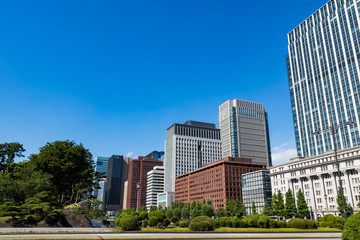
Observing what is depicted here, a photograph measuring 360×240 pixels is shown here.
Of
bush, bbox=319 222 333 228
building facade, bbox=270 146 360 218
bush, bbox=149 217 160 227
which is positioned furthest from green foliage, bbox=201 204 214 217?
bush, bbox=319 222 333 228

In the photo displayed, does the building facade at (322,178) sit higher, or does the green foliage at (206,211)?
the building facade at (322,178)

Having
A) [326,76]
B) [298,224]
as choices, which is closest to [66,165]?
[298,224]

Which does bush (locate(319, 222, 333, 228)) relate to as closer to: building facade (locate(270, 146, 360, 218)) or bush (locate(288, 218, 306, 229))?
bush (locate(288, 218, 306, 229))

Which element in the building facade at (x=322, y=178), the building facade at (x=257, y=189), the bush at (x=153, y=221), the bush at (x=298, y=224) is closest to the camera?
the bush at (x=298, y=224)

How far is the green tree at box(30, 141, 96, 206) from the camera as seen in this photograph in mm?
54281

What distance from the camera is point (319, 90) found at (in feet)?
436

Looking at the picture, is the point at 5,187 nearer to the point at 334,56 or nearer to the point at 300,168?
the point at 300,168

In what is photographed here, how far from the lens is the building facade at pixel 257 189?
11733 centimetres

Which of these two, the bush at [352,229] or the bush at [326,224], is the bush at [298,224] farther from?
the bush at [352,229]

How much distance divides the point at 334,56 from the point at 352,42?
30.9 feet

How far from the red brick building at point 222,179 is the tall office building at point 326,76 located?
30.3 meters

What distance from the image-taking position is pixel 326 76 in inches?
5153

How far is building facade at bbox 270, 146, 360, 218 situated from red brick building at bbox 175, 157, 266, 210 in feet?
95.5

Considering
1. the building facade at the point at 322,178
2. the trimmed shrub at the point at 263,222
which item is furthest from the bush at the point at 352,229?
the building facade at the point at 322,178
